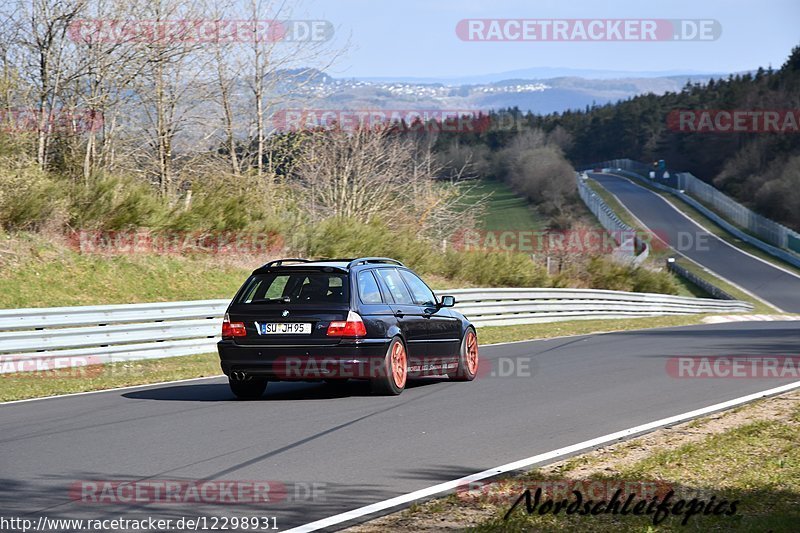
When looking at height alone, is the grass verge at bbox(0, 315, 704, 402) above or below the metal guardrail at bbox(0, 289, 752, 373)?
below

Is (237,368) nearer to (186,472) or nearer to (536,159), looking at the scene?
(186,472)

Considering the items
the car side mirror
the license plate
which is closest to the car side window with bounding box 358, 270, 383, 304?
the license plate

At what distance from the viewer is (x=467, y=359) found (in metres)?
13.8

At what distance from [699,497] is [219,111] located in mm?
24809

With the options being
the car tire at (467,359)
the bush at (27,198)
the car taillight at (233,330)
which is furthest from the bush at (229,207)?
the car taillight at (233,330)

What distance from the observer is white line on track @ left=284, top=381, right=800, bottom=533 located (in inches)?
237

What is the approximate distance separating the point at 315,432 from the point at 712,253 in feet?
216

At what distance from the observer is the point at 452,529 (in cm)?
578

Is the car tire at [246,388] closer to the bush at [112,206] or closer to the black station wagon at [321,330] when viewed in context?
the black station wagon at [321,330]

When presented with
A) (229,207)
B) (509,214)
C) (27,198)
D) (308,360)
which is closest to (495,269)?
(229,207)

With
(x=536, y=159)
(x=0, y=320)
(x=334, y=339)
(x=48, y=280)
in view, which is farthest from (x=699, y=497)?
(x=536, y=159)

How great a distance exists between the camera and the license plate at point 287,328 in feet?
37.1

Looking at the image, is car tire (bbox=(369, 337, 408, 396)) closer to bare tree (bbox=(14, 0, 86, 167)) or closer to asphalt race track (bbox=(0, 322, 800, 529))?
asphalt race track (bbox=(0, 322, 800, 529))

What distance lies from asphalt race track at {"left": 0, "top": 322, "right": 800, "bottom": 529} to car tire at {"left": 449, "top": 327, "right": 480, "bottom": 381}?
0.25 meters
